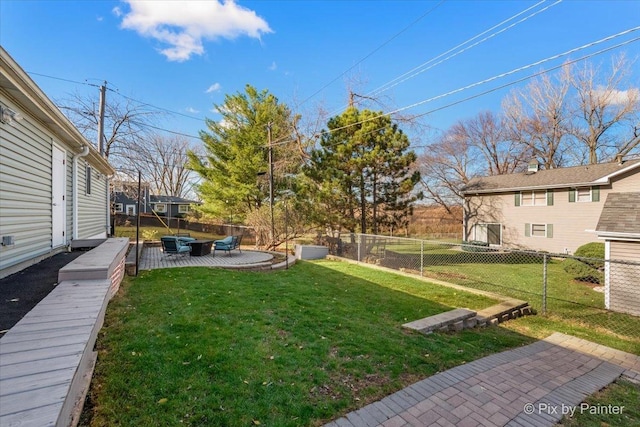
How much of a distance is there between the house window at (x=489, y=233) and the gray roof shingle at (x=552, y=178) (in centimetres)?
227

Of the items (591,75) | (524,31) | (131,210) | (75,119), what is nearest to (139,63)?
(75,119)

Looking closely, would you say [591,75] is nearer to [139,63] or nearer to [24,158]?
[139,63]

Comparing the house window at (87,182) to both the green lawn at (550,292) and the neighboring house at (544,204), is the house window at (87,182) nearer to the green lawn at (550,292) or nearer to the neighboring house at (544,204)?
the green lawn at (550,292)

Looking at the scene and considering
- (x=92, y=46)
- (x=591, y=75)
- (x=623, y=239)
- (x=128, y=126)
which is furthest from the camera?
(x=591, y=75)

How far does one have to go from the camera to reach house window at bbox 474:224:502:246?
18553 mm

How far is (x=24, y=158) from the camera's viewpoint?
189 inches

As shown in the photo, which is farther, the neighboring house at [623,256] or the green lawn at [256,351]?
the neighboring house at [623,256]

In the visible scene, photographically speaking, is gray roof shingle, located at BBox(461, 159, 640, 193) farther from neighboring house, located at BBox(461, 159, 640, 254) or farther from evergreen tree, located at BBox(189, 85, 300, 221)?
evergreen tree, located at BBox(189, 85, 300, 221)

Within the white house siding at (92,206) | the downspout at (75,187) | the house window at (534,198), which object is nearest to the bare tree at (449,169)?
the house window at (534,198)

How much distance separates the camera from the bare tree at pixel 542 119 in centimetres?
2241

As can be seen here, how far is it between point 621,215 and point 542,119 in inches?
759

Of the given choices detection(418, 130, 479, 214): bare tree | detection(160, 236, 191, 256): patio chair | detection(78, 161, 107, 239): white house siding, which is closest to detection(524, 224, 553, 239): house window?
detection(418, 130, 479, 214): bare tree

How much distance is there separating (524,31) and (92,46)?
1562 centimetres

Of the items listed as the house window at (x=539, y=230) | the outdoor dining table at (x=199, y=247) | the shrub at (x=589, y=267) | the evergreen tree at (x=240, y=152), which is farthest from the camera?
the evergreen tree at (x=240, y=152)
